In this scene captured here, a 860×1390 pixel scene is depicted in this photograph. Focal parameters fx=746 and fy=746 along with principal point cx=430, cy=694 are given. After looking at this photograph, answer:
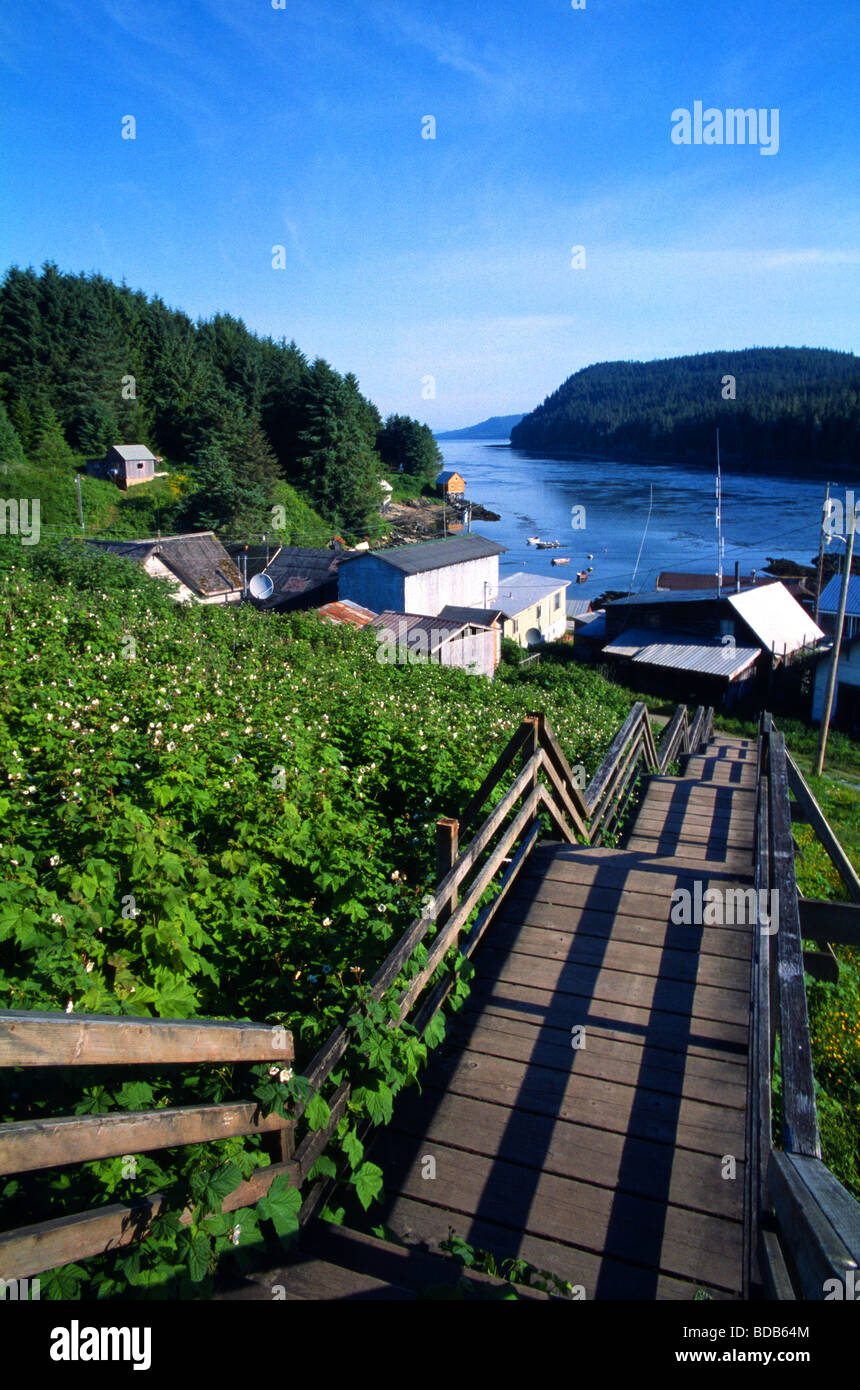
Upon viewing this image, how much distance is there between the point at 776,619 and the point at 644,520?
52953mm

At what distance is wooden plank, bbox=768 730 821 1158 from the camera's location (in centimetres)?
249

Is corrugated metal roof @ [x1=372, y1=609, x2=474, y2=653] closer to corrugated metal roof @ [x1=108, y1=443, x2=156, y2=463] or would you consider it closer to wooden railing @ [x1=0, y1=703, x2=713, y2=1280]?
wooden railing @ [x1=0, y1=703, x2=713, y2=1280]

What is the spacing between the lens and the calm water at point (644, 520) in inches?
2591

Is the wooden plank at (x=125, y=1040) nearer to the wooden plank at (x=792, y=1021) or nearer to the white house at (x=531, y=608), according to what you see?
the wooden plank at (x=792, y=1021)

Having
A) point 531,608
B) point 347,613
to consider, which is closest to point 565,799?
point 347,613

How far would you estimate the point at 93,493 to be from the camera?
5481cm

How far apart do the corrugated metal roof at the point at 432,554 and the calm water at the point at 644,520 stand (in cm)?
1889

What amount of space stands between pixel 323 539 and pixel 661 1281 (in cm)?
5756

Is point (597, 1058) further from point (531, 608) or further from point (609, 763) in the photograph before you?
point (531, 608)

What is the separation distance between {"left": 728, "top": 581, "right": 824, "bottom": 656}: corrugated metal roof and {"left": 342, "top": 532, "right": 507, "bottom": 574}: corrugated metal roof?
13347mm

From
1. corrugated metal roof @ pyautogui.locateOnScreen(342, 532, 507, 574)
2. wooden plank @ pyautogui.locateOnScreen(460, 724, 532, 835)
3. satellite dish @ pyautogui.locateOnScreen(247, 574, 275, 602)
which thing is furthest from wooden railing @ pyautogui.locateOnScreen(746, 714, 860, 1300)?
satellite dish @ pyautogui.locateOnScreen(247, 574, 275, 602)

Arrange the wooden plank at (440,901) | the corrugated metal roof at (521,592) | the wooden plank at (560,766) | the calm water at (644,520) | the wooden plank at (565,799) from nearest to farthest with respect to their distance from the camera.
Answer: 1. the wooden plank at (440,901)
2. the wooden plank at (560,766)
3. the wooden plank at (565,799)
4. the corrugated metal roof at (521,592)
5. the calm water at (644,520)

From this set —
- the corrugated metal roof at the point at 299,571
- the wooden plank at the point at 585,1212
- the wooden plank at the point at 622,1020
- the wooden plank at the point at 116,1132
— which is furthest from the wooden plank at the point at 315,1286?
the corrugated metal roof at the point at 299,571
